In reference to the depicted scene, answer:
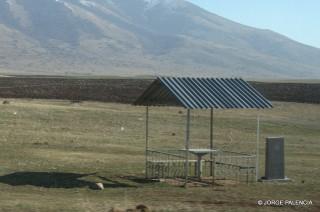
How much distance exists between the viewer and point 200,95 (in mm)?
19172

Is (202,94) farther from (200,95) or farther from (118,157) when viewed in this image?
(118,157)

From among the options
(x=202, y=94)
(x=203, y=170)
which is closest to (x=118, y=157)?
(x=203, y=170)

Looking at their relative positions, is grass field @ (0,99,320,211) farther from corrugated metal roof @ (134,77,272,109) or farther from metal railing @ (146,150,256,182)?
corrugated metal roof @ (134,77,272,109)

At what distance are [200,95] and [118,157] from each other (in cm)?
664

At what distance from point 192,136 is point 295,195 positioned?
664 inches

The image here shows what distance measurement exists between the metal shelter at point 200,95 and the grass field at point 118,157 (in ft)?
6.55

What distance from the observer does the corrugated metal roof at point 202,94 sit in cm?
1878

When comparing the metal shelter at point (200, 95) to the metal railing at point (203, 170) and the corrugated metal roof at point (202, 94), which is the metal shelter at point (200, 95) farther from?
the metal railing at point (203, 170)

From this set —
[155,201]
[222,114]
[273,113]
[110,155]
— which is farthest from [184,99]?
[273,113]

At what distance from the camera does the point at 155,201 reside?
1577cm

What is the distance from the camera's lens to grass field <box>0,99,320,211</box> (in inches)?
621

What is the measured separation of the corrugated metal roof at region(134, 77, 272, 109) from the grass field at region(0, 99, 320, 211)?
2.28 metres

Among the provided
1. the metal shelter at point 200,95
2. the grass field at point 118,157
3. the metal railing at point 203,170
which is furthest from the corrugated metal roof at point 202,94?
the grass field at point 118,157

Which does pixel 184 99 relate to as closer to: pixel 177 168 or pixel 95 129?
pixel 177 168
